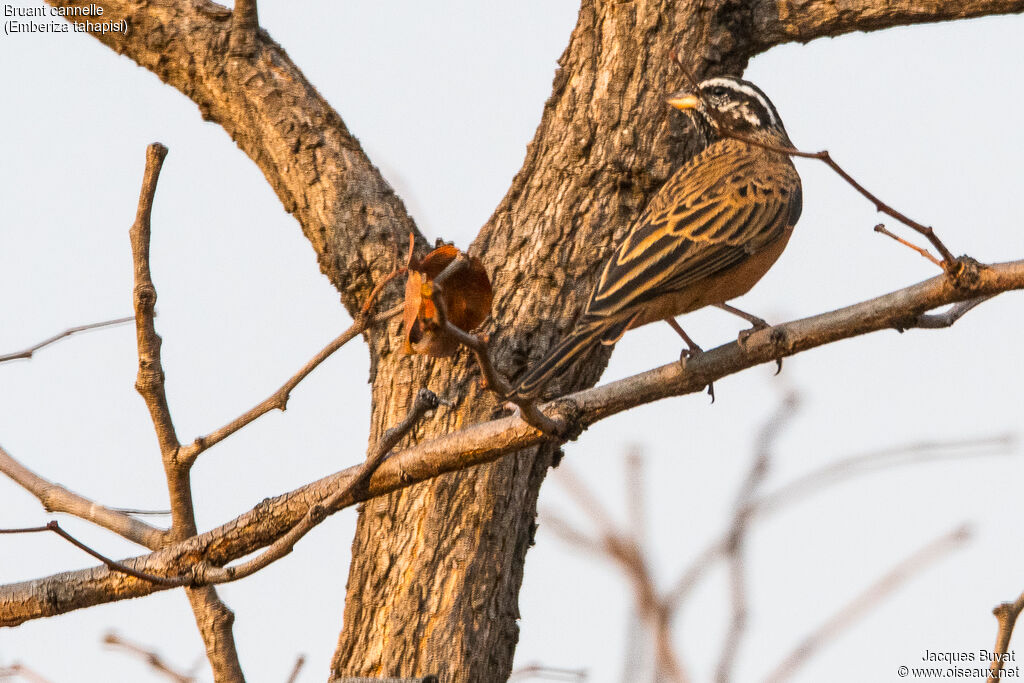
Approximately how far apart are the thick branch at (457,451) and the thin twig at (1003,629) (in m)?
1.30

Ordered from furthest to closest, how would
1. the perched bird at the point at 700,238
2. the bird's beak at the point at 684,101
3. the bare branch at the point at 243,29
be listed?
the bare branch at the point at 243,29 < the bird's beak at the point at 684,101 < the perched bird at the point at 700,238

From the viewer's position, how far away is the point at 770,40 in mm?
6945

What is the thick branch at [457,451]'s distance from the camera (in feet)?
14.8

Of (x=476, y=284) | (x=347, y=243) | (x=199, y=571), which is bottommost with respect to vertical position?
(x=199, y=571)

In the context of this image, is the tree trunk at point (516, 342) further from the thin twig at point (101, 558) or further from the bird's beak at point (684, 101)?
the thin twig at point (101, 558)

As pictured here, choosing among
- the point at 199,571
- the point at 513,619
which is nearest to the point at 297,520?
the point at 199,571

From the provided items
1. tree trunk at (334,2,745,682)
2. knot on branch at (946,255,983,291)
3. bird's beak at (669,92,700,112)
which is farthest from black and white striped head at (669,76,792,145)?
knot on branch at (946,255,983,291)

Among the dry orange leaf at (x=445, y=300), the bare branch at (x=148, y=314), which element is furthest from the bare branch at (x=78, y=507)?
the dry orange leaf at (x=445, y=300)

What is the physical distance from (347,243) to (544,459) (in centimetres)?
155

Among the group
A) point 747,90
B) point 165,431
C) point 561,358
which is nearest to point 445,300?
point 561,358

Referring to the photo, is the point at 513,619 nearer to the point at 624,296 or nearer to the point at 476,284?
the point at 624,296

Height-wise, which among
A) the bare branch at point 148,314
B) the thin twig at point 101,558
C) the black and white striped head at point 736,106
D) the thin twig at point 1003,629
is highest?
the black and white striped head at point 736,106

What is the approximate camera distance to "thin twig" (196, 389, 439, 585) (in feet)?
14.0

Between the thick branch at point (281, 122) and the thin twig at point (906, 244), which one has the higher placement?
the thick branch at point (281, 122)
